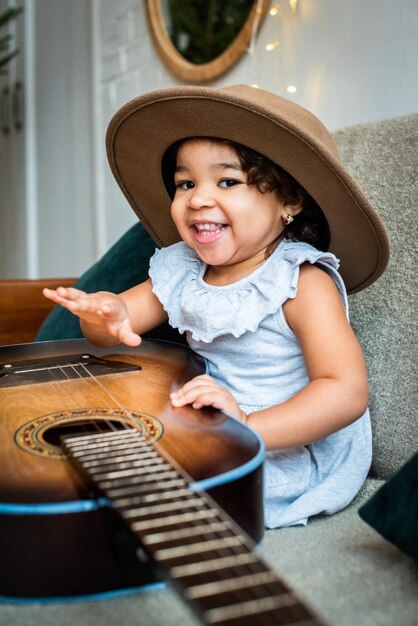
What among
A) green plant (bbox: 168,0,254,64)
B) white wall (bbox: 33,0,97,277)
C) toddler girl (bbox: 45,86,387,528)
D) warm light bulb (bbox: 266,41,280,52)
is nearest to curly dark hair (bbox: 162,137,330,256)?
toddler girl (bbox: 45,86,387,528)

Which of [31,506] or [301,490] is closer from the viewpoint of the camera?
[31,506]

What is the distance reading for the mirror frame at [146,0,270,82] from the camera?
84.4 inches

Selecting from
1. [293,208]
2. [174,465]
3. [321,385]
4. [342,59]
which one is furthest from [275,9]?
[174,465]

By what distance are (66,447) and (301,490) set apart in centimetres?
45

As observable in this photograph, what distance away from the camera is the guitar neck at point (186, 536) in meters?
0.48

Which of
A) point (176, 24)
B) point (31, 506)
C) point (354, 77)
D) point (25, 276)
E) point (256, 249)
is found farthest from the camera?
point (25, 276)

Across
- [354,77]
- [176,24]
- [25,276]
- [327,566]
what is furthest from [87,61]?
[327,566]

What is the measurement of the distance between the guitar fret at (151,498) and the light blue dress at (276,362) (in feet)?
1.30

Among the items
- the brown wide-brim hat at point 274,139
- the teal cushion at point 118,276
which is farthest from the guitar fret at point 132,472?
the teal cushion at point 118,276

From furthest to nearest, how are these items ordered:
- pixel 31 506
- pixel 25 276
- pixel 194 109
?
pixel 25 276 < pixel 194 109 < pixel 31 506

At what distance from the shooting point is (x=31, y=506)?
654 mm

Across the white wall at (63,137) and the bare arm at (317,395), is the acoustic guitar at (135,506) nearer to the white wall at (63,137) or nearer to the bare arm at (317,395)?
the bare arm at (317,395)

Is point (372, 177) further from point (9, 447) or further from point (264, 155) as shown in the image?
point (9, 447)

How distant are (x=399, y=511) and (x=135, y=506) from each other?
33 cm
